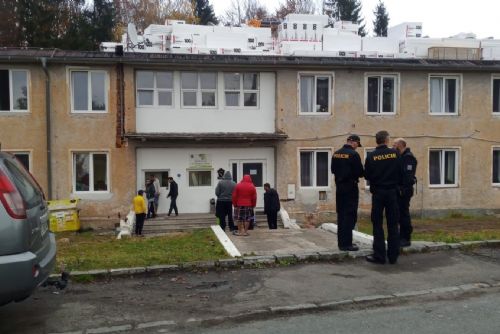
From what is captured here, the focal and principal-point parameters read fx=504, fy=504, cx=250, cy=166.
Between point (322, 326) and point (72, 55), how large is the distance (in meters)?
15.4

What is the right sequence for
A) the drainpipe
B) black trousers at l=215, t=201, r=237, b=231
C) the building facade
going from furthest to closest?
1. the building facade
2. the drainpipe
3. black trousers at l=215, t=201, r=237, b=231

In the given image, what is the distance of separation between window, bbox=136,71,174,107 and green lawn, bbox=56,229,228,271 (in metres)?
9.11

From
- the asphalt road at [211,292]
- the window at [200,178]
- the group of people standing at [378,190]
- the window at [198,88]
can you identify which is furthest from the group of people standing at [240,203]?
the window at [198,88]

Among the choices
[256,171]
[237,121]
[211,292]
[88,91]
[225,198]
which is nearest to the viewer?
[211,292]

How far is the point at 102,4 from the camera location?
43.9 metres

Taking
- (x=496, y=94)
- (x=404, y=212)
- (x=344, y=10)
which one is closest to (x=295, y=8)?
(x=344, y=10)

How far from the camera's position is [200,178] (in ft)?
62.4

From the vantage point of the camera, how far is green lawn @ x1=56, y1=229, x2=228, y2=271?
24.1 feet

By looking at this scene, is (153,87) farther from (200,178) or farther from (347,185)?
(347,185)

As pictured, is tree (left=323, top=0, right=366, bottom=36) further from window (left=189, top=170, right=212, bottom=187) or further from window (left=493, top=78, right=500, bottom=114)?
window (left=189, top=170, right=212, bottom=187)

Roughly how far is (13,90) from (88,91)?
2538 millimetres

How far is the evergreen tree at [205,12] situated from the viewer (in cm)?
5781

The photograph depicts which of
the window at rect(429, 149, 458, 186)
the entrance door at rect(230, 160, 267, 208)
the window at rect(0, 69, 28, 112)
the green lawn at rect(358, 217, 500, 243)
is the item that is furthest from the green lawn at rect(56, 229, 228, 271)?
the window at rect(429, 149, 458, 186)

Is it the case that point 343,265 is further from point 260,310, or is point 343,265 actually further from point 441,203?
point 441,203
